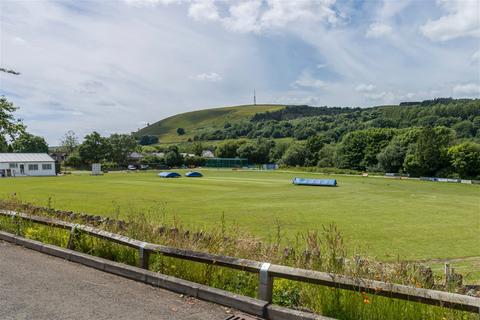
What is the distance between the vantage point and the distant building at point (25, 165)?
76812 mm

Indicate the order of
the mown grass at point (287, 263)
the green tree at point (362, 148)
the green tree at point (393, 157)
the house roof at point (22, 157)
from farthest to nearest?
the green tree at point (362, 148) < the green tree at point (393, 157) < the house roof at point (22, 157) < the mown grass at point (287, 263)

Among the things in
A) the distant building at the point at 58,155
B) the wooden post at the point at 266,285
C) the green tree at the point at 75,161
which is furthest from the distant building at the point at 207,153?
the wooden post at the point at 266,285

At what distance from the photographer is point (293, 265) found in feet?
20.2

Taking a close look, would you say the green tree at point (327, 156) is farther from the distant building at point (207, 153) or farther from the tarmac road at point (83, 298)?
the tarmac road at point (83, 298)

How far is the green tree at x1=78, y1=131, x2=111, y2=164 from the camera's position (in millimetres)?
102750

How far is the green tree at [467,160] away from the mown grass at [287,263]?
77.9 m

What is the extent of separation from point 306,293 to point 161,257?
2.56 metres

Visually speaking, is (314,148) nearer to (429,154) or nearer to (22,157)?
(429,154)

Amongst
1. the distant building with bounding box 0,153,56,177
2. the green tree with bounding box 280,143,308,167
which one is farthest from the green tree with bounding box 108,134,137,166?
the green tree with bounding box 280,143,308,167

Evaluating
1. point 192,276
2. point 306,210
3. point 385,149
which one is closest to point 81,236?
point 192,276

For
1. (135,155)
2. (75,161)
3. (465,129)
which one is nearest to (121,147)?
(135,155)

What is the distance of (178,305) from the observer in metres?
5.07

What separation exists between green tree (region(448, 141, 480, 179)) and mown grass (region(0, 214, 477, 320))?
77857 mm

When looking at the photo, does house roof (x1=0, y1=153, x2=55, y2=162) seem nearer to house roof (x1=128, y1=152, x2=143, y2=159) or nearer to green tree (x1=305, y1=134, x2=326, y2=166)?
house roof (x1=128, y1=152, x2=143, y2=159)
